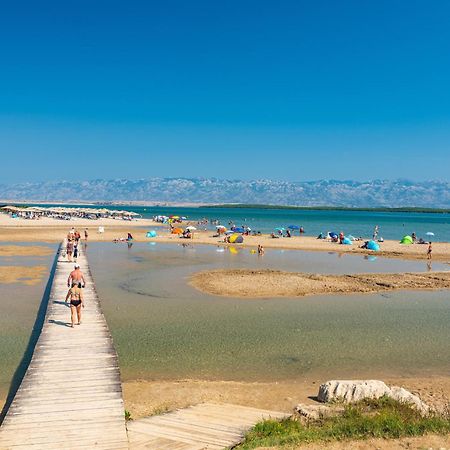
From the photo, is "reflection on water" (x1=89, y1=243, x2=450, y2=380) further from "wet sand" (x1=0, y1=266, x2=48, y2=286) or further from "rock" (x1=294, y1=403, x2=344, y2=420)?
"wet sand" (x1=0, y1=266, x2=48, y2=286)

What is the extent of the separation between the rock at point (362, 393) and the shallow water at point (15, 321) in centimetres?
867

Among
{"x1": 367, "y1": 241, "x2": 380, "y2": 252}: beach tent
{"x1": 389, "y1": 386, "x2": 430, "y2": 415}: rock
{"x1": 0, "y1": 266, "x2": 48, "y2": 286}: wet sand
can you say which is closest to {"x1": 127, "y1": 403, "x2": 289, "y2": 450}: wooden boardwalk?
{"x1": 389, "y1": 386, "x2": 430, "y2": 415}: rock

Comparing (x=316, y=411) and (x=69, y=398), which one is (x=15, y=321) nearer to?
(x=69, y=398)

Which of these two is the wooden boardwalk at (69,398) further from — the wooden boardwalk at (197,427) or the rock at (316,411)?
the rock at (316,411)

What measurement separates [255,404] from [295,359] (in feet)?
13.9

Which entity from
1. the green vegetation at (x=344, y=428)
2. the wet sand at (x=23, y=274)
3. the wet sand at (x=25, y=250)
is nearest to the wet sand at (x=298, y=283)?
the wet sand at (x=23, y=274)

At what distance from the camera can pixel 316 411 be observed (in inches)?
422

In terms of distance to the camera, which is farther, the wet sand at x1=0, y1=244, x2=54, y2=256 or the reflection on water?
the wet sand at x1=0, y1=244, x2=54, y2=256

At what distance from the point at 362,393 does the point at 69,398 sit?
278 inches

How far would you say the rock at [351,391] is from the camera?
11555 millimetres

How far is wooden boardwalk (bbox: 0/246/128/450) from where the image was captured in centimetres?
871

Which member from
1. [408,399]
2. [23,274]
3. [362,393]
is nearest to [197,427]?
[362,393]

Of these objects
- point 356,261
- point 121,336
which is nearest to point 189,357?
point 121,336

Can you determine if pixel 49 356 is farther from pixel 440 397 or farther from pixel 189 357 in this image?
pixel 440 397
